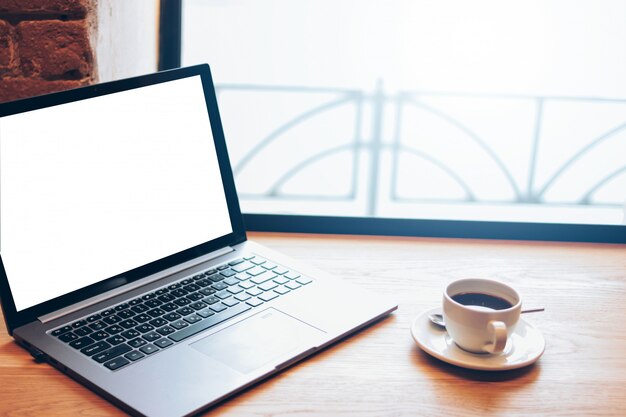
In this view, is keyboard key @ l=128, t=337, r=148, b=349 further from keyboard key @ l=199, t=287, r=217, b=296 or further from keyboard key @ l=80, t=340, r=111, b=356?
keyboard key @ l=199, t=287, r=217, b=296

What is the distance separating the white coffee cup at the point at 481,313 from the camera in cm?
84

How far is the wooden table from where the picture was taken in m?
0.79

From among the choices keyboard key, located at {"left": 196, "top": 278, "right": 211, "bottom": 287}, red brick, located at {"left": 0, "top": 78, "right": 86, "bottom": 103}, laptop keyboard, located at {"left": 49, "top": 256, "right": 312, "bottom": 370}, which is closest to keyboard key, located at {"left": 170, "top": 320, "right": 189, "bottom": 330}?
laptop keyboard, located at {"left": 49, "top": 256, "right": 312, "bottom": 370}

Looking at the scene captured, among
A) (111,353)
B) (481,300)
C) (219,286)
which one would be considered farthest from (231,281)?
(481,300)

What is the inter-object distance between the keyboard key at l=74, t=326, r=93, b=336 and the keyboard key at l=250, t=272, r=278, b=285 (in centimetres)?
24

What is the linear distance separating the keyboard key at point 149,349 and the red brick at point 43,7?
517 millimetres

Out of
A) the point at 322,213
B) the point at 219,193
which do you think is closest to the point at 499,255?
the point at 322,213

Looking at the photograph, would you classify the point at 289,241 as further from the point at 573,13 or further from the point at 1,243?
the point at 573,13

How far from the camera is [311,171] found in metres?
2.51

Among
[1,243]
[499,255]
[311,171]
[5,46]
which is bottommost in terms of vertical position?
[311,171]

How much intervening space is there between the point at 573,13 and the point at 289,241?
1212mm

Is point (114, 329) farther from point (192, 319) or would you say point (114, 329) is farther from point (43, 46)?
point (43, 46)

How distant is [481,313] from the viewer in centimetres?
84

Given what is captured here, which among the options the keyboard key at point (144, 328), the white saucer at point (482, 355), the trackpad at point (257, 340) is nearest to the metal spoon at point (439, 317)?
the white saucer at point (482, 355)
